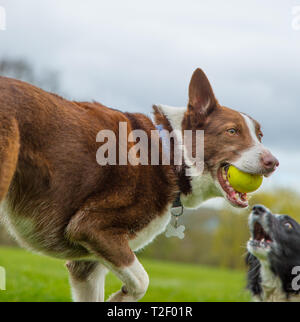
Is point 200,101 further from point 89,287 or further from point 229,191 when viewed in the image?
point 89,287

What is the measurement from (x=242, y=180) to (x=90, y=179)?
3.86ft

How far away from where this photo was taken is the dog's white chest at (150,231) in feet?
11.3

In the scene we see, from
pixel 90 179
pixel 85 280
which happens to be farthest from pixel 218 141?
pixel 85 280

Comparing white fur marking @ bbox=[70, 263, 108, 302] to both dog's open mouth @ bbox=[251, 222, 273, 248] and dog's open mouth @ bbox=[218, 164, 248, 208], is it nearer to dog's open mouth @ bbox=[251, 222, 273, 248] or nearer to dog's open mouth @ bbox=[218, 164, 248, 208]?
dog's open mouth @ bbox=[218, 164, 248, 208]

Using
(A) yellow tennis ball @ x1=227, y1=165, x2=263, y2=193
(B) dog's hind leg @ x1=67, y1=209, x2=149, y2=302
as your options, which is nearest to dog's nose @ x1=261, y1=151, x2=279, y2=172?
(A) yellow tennis ball @ x1=227, y1=165, x2=263, y2=193

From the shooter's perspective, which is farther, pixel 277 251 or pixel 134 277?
pixel 277 251

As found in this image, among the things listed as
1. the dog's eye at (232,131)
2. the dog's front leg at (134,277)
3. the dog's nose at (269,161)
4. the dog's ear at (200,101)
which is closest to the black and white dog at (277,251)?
the dog's nose at (269,161)

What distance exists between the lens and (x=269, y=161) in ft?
11.6

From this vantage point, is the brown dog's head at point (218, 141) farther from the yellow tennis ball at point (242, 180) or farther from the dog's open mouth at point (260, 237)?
the dog's open mouth at point (260, 237)

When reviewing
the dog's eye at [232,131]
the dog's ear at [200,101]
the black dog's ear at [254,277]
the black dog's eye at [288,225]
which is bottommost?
the black dog's ear at [254,277]

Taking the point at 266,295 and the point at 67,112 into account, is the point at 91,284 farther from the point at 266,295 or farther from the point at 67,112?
the point at 266,295

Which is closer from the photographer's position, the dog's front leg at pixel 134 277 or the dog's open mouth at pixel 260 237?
the dog's front leg at pixel 134 277

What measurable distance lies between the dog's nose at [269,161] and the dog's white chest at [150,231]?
824mm

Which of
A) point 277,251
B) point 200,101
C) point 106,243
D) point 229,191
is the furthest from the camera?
point 277,251
